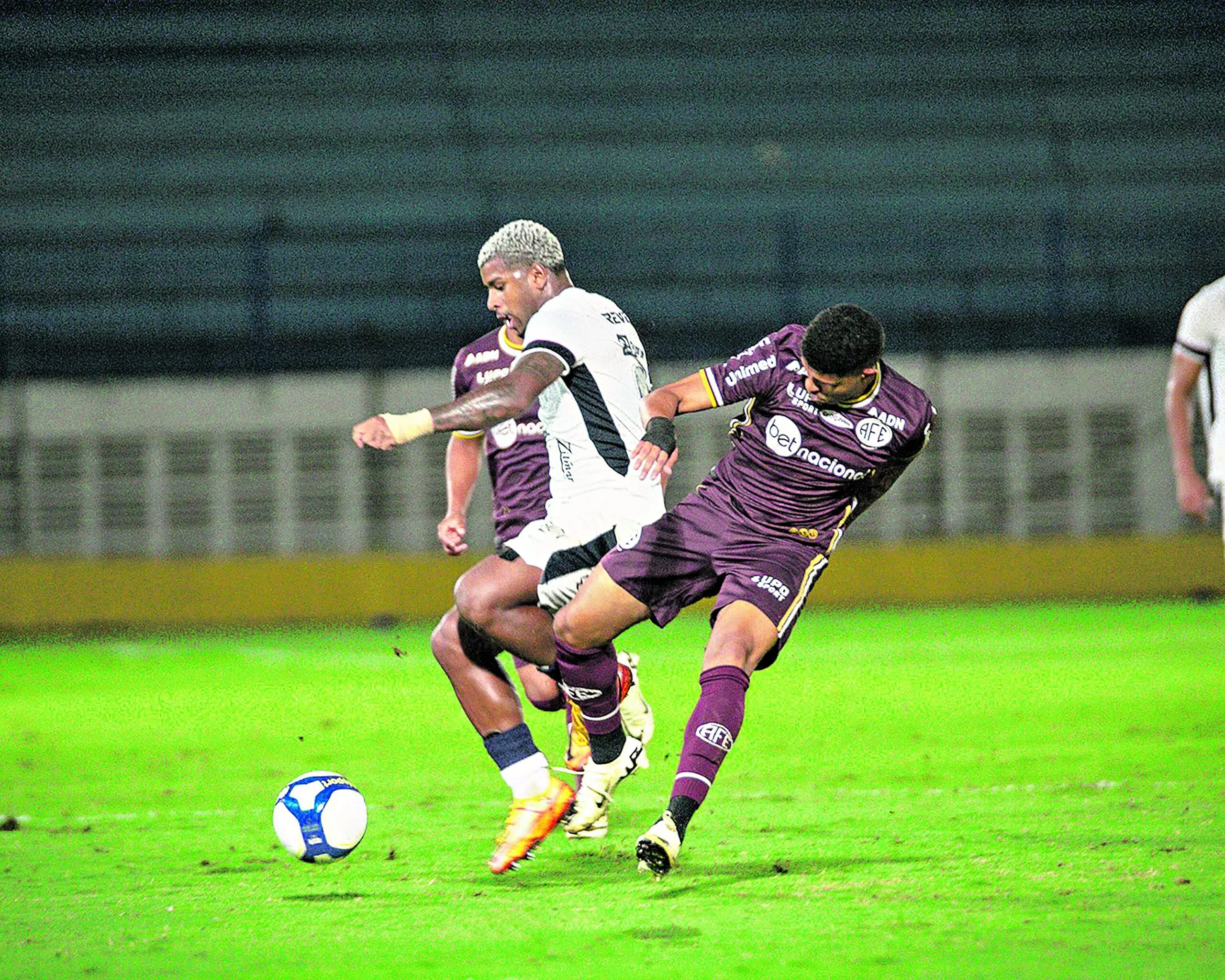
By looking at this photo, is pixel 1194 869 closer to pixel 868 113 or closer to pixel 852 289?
pixel 852 289

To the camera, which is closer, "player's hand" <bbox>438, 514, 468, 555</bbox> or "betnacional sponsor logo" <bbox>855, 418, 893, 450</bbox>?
"betnacional sponsor logo" <bbox>855, 418, 893, 450</bbox>

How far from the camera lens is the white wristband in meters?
4.66

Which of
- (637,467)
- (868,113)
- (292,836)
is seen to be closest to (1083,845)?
(637,467)

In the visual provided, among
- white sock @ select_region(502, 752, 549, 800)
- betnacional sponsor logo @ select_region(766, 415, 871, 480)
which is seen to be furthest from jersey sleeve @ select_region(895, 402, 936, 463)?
white sock @ select_region(502, 752, 549, 800)

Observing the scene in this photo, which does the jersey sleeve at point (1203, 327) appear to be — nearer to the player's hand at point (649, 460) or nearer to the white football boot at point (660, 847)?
the player's hand at point (649, 460)

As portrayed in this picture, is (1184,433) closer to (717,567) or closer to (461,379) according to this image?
(717,567)

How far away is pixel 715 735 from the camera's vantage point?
15.6ft

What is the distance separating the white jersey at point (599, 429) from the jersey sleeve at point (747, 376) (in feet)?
1.45

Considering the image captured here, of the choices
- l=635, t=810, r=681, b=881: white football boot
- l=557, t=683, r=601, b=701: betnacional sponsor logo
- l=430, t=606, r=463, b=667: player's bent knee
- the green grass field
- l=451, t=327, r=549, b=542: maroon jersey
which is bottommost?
the green grass field

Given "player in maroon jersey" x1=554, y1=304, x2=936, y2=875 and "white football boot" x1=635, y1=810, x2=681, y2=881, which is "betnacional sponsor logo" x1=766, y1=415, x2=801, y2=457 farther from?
"white football boot" x1=635, y1=810, x2=681, y2=881

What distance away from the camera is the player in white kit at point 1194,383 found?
211 inches

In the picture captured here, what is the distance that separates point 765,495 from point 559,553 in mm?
763

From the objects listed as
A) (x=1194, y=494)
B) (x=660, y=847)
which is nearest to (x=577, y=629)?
(x=660, y=847)

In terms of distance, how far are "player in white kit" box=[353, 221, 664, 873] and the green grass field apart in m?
0.49
